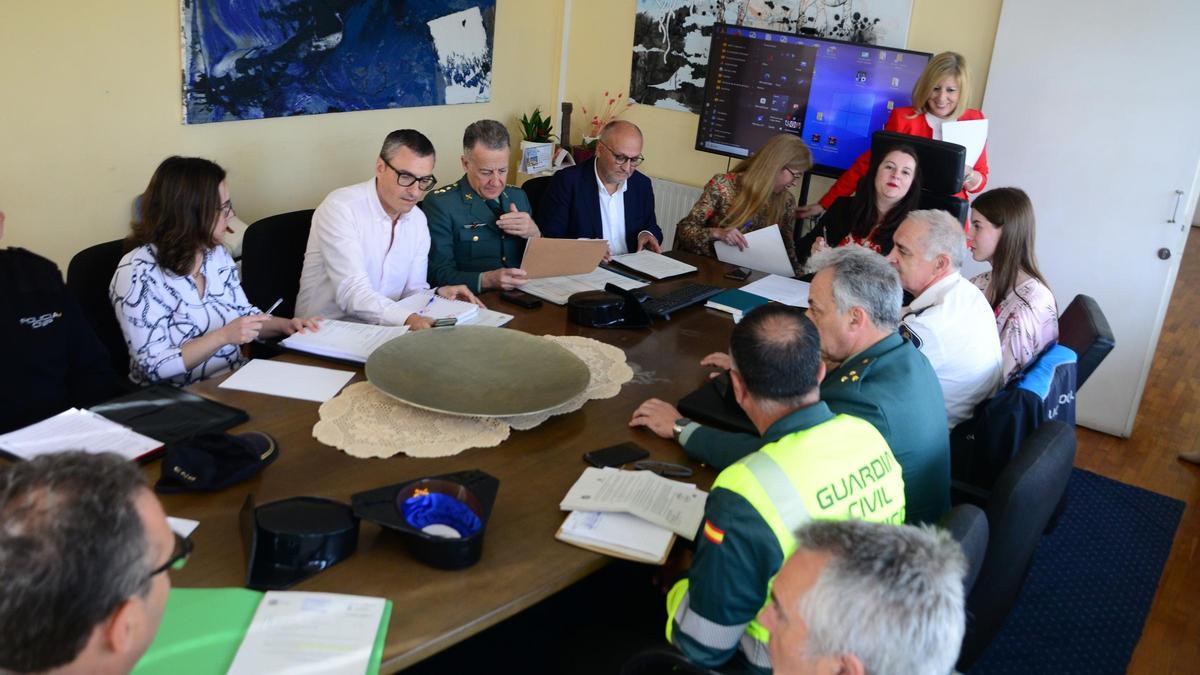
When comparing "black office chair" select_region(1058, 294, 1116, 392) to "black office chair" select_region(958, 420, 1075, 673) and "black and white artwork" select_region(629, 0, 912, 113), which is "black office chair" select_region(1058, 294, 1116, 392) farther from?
"black and white artwork" select_region(629, 0, 912, 113)

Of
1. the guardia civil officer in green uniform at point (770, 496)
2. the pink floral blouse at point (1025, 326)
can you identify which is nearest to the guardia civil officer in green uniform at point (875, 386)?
Answer: the guardia civil officer in green uniform at point (770, 496)

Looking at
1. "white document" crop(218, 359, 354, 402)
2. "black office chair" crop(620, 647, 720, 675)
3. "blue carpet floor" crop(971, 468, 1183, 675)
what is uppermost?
"white document" crop(218, 359, 354, 402)

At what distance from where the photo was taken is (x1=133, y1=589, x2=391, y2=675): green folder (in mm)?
1430

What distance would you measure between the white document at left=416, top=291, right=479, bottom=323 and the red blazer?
2.06 m

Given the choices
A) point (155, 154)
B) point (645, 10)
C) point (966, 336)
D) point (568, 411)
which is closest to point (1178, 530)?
point (966, 336)

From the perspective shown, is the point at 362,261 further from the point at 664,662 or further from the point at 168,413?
the point at 664,662

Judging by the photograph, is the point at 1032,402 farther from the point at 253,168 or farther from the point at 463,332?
the point at 253,168

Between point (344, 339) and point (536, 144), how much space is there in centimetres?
322

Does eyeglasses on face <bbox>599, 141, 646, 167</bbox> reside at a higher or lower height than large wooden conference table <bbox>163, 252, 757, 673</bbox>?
higher

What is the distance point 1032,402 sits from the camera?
256 cm

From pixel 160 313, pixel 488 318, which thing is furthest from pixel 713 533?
pixel 160 313

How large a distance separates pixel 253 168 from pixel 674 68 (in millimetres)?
2518

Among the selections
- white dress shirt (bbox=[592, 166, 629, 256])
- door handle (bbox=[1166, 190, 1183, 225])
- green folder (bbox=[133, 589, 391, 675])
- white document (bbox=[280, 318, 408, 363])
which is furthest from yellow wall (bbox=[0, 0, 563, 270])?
door handle (bbox=[1166, 190, 1183, 225])

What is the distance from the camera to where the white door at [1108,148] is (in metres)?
4.18
